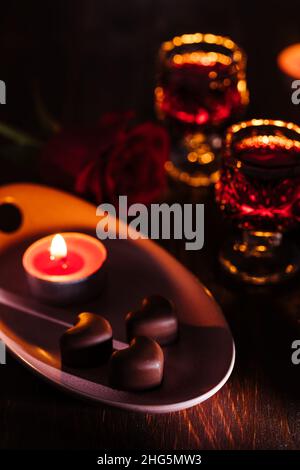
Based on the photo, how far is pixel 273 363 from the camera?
0.88 m

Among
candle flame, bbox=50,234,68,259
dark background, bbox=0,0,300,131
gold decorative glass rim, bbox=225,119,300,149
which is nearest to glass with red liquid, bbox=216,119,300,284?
gold decorative glass rim, bbox=225,119,300,149

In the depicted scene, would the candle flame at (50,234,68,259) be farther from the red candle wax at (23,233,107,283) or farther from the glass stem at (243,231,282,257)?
the glass stem at (243,231,282,257)

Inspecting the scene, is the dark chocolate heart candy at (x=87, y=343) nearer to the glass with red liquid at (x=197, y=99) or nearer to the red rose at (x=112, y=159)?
the red rose at (x=112, y=159)

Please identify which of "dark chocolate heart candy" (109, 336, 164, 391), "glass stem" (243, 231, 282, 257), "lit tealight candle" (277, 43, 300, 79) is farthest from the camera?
"lit tealight candle" (277, 43, 300, 79)

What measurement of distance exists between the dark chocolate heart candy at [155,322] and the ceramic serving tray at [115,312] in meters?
0.02

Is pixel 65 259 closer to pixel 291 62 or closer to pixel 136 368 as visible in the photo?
pixel 136 368

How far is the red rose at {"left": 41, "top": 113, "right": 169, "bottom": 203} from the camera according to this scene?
3.42ft

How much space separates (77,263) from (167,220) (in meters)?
0.20

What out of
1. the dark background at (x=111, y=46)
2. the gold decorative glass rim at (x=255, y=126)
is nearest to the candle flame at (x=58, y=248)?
the gold decorative glass rim at (x=255, y=126)

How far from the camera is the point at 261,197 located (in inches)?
37.7

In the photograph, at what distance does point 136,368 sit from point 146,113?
0.64 metres

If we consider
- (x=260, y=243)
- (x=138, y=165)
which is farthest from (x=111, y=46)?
(x=260, y=243)

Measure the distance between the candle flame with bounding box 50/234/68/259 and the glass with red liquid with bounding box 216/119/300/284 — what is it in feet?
0.69
